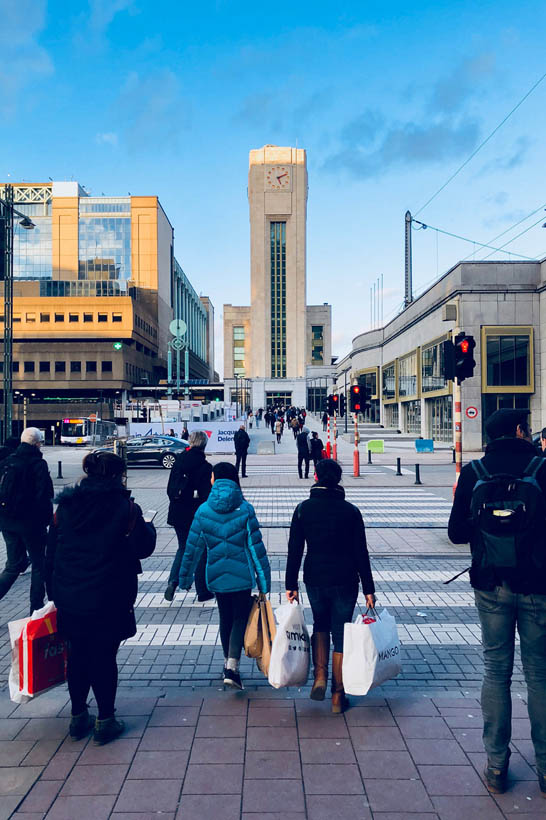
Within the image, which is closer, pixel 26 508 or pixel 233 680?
pixel 233 680

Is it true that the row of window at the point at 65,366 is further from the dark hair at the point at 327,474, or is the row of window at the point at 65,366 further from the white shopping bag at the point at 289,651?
the white shopping bag at the point at 289,651

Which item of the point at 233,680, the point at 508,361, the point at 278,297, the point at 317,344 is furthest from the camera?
the point at 317,344

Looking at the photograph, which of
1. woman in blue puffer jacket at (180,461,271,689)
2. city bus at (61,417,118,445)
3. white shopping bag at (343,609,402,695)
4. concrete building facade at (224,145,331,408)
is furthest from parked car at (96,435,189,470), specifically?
concrete building facade at (224,145,331,408)

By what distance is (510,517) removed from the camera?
3.30 metres

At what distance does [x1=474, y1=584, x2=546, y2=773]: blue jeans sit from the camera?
3.36 m

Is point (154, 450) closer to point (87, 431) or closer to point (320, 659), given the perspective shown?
point (320, 659)

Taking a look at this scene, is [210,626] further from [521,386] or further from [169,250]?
[169,250]

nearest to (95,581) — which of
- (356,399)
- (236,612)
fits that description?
(236,612)

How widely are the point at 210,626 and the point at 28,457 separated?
251cm

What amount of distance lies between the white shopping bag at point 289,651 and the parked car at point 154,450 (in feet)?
72.4

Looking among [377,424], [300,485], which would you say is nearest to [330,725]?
[300,485]

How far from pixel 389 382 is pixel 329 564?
55.8m

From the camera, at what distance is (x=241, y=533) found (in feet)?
15.6

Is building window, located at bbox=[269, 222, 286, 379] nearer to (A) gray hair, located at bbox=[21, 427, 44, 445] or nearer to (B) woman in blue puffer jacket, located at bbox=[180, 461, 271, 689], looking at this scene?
(A) gray hair, located at bbox=[21, 427, 44, 445]
